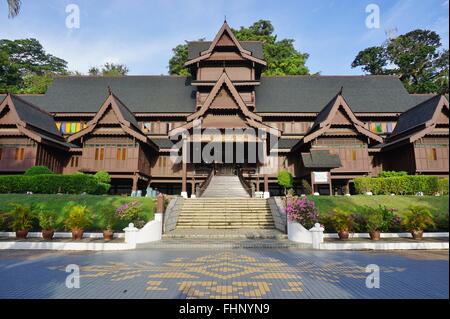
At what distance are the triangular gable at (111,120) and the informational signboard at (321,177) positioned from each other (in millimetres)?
14194

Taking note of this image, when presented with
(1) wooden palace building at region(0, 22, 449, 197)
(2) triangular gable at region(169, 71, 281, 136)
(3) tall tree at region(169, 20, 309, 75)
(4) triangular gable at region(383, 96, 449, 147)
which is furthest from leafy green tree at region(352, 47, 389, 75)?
(2) triangular gable at region(169, 71, 281, 136)

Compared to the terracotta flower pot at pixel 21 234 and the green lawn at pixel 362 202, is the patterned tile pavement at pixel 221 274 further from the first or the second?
the green lawn at pixel 362 202

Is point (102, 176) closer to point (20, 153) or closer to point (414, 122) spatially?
point (20, 153)

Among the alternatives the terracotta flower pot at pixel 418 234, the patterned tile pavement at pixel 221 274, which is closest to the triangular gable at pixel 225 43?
the terracotta flower pot at pixel 418 234

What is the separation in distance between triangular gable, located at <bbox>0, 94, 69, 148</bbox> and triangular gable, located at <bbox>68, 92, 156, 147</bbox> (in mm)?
2181

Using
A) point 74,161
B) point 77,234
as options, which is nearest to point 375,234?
point 77,234

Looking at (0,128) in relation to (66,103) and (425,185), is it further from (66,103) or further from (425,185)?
(425,185)

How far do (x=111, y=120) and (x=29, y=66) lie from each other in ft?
173

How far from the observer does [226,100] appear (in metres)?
24.0

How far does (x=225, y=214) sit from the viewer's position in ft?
57.9

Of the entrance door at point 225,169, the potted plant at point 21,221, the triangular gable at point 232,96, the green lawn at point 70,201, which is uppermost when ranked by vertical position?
the triangular gable at point 232,96

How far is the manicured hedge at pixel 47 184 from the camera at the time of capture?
18.2 m
